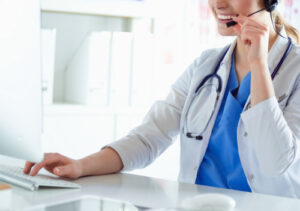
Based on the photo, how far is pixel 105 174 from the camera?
1405mm

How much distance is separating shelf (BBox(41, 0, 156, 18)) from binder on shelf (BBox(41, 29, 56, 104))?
11 cm

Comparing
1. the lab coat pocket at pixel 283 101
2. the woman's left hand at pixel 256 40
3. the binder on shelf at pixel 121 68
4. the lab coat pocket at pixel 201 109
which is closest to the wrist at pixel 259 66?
the woman's left hand at pixel 256 40

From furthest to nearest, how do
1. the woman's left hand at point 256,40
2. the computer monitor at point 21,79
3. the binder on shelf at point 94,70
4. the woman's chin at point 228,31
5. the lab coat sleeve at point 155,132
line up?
1. the binder on shelf at point 94,70
2. the woman's chin at point 228,31
3. the lab coat sleeve at point 155,132
4. the woman's left hand at point 256,40
5. the computer monitor at point 21,79

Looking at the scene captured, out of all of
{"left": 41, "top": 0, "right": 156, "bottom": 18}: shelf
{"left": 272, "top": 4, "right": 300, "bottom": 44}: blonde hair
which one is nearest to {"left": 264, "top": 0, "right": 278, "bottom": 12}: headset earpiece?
{"left": 272, "top": 4, "right": 300, "bottom": 44}: blonde hair

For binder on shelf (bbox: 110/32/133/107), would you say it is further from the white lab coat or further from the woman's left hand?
the woman's left hand

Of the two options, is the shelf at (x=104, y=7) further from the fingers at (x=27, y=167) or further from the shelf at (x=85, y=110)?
the fingers at (x=27, y=167)

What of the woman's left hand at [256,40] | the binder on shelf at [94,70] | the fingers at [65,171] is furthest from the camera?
the binder on shelf at [94,70]

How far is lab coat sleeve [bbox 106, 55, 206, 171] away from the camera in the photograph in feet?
4.98

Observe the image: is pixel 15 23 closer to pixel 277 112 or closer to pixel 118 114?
pixel 277 112

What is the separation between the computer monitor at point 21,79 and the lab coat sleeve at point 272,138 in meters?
0.59

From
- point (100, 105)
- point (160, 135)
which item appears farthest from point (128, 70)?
point (160, 135)

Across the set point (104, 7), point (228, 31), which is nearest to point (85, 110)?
point (104, 7)

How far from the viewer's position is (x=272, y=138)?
1323 millimetres

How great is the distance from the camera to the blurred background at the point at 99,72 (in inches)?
92.0
